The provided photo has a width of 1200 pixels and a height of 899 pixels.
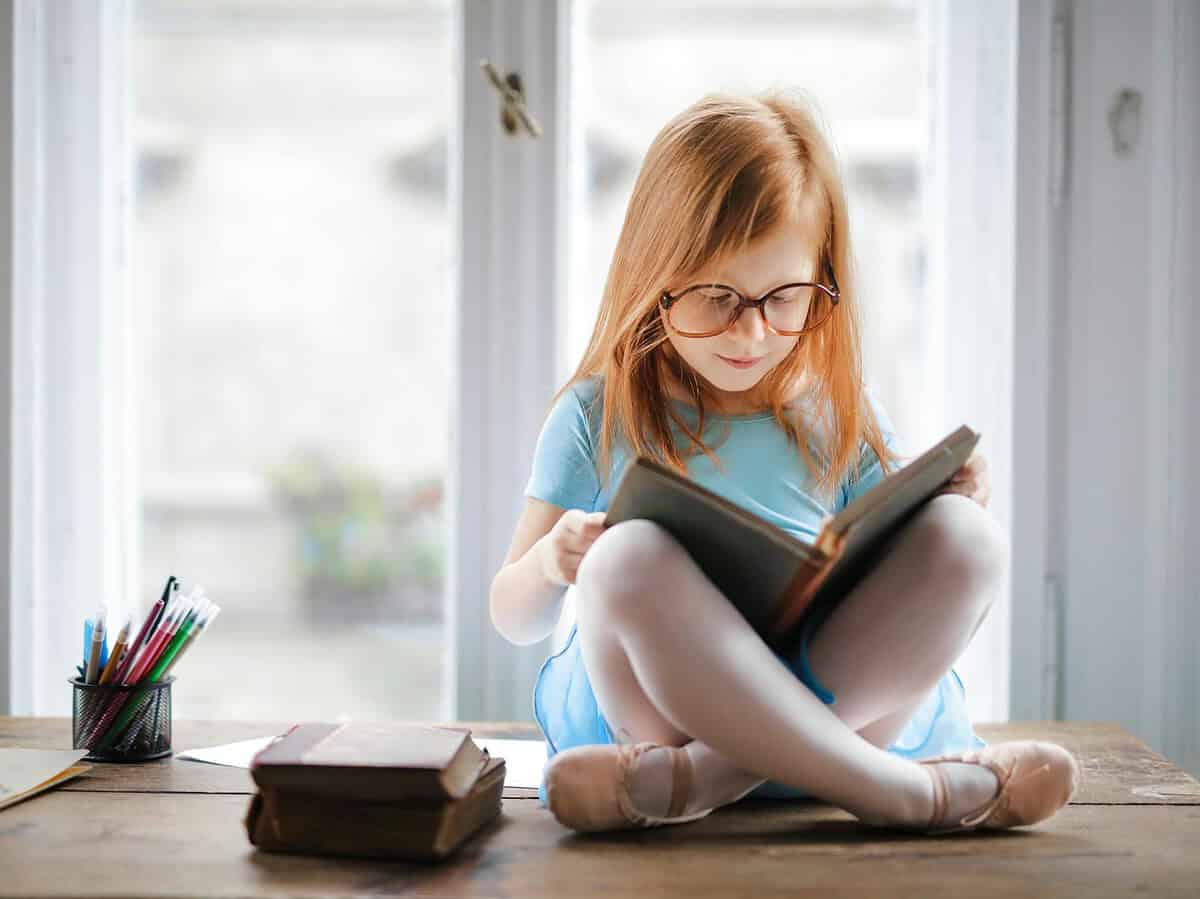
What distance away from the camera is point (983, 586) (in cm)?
98

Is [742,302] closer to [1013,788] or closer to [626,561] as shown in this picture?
[626,561]

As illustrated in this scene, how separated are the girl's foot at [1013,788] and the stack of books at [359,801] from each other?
37cm

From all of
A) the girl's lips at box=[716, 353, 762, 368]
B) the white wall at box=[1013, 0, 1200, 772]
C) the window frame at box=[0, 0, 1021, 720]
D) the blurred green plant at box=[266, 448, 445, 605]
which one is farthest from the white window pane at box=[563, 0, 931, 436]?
the girl's lips at box=[716, 353, 762, 368]

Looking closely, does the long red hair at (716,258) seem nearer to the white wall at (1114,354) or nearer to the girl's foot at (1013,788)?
the girl's foot at (1013,788)

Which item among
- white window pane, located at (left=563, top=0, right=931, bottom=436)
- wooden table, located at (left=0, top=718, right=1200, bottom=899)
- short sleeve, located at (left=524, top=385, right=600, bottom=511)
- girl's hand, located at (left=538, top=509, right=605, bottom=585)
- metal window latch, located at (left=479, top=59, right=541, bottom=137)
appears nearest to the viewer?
wooden table, located at (left=0, top=718, right=1200, bottom=899)

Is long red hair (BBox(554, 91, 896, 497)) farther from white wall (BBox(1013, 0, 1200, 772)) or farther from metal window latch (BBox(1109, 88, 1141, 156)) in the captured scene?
metal window latch (BBox(1109, 88, 1141, 156))

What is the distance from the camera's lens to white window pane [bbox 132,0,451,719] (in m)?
1.75

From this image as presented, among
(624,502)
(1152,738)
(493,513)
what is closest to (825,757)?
(624,502)

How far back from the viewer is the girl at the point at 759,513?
0.93m

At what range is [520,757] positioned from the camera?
1302 millimetres

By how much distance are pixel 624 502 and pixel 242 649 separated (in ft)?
3.54

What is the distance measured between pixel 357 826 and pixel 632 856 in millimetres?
209

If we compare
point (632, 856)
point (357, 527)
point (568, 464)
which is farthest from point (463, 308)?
point (632, 856)

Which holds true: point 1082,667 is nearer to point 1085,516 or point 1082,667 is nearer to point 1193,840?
point 1085,516
